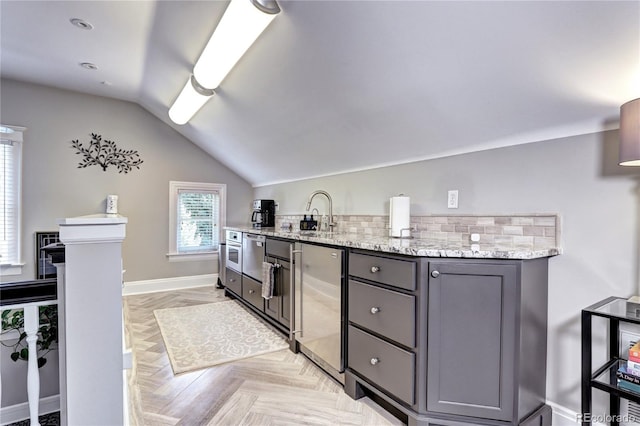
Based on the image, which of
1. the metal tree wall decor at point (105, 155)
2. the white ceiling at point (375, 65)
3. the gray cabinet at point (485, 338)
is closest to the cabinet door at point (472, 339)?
the gray cabinet at point (485, 338)

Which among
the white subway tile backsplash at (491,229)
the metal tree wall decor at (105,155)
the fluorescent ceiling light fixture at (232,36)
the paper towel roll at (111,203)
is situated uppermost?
the fluorescent ceiling light fixture at (232,36)

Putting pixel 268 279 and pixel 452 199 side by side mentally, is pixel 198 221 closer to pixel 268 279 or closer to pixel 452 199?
pixel 268 279

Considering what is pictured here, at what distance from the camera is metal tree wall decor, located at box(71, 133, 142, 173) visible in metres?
4.41

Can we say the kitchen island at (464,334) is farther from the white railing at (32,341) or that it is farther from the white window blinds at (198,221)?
the white window blinds at (198,221)

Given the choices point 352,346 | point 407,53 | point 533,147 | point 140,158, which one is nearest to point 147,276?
point 140,158

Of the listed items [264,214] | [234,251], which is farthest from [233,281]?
[264,214]

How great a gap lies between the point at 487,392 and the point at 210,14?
2.79 m

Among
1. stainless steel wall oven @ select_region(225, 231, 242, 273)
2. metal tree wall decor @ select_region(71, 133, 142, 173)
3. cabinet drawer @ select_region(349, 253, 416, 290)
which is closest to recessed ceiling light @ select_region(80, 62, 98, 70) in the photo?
metal tree wall decor @ select_region(71, 133, 142, 173)

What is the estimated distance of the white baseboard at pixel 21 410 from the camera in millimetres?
1528

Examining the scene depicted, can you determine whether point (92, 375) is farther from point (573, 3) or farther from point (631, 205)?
point (631, 205)

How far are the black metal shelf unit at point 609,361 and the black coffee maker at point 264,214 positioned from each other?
383cm

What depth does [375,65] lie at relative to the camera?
1940mm

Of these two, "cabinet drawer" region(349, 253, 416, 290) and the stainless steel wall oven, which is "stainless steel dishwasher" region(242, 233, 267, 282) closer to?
the stainless steel wall oven

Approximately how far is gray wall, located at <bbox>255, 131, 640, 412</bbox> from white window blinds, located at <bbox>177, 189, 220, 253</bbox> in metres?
4.16
